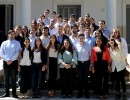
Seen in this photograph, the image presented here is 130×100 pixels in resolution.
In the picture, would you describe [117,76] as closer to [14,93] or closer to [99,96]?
[99,96]

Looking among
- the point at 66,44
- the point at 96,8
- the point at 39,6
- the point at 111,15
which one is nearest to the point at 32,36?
the point at 66,44

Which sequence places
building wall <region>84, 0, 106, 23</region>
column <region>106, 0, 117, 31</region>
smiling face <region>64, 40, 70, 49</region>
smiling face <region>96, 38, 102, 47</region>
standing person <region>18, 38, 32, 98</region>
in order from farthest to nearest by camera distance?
building wall <region>84, 0, 106, 23</region> → column <region>106, 0, 117, 31</region> → standing person <region>18, 38, 32, 98</region> → smiling face <region>64, 40, 70, 49</region> → smiling face <region>96, 38, 102, 47</region>

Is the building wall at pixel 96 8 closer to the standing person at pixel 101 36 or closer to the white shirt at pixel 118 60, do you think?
the standing person at pixel 101 36

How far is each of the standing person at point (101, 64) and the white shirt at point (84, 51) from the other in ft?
0.78

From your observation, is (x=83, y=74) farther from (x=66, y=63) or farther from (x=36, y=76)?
(x=36, y=76)

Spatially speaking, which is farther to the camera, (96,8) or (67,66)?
(96,8)

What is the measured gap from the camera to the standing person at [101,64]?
10484 mm

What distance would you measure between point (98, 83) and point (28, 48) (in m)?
2.38

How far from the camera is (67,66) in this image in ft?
34.9

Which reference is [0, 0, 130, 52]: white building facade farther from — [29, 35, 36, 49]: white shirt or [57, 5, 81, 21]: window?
[29, 35, 36, 49]: white shirt

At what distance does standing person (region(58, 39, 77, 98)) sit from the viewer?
420 inches

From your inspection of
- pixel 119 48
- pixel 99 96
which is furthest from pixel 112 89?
pixel 119 48

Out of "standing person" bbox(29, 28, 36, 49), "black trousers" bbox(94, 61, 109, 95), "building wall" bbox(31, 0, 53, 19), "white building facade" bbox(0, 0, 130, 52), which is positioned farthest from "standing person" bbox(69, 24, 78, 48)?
"building wall" bbox(31, 0, 53, 19)

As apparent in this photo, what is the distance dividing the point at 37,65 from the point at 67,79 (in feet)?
3.32
